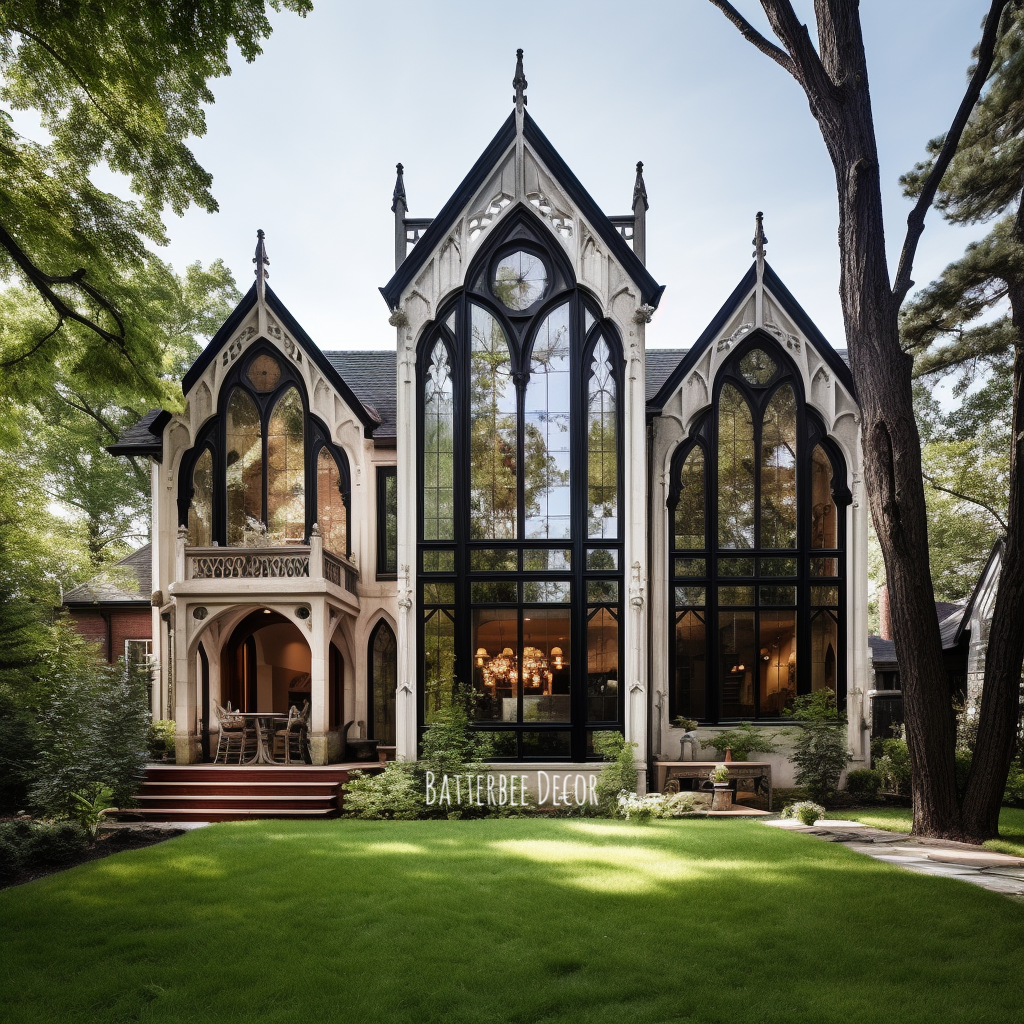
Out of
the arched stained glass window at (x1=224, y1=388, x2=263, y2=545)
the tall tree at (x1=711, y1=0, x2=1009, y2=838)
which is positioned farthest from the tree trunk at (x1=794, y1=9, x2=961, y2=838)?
the arched stained glass window at (x1=224, y1=388, x2=263, y2=545)

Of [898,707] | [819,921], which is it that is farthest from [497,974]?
[898,707]

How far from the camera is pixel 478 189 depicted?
15.3 meters

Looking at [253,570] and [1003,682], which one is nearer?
[1003,682]

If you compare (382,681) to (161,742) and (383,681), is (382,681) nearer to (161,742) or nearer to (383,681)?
(383,681)

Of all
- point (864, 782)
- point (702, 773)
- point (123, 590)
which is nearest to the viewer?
point (702, 773)

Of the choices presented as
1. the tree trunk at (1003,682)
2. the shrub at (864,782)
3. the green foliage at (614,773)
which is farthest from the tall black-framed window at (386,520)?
the tree trunk at (1003,682)

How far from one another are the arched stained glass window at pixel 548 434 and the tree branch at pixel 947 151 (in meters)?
6.33

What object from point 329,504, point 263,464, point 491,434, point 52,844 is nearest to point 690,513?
point 491,434

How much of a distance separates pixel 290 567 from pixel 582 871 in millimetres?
8840

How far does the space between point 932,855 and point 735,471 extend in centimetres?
882

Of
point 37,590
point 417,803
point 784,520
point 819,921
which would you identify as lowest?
point 417,803

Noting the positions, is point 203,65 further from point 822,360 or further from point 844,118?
point 822,360

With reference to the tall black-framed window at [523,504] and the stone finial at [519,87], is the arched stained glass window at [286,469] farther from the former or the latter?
the stone finial at [519,87]

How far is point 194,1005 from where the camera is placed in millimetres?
4879
